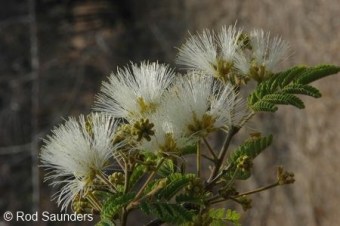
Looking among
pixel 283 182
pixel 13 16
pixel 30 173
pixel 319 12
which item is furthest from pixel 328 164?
pixel 283 182

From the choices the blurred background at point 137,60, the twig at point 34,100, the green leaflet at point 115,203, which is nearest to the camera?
the green leaflet at point 115,203

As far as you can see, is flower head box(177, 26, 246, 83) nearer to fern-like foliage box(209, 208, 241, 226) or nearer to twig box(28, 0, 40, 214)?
fern-like foliage box(209, 208, 241, 226)

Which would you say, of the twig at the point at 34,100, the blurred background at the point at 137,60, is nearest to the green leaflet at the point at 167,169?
the blurred background at the point at 137,60

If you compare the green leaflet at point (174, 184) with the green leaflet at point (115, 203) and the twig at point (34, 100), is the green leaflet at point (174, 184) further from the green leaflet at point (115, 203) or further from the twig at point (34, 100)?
the twig at point (34, 100)

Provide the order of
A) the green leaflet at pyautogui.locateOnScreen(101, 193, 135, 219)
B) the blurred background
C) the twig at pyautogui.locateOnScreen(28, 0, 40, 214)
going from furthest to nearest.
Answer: the twig at pyautogui.locateOnScreen(28, 0, 40, 214) → the blurred background → the green leaflet at pyautogui.locateOnScreen(101, 193, 135, 219)

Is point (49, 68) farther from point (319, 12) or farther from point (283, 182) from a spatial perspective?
point (283, 182)

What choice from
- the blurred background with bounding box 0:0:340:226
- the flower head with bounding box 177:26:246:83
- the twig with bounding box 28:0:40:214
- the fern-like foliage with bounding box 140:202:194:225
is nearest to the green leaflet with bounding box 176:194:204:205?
the fern-like foliage with bounding box 140:202:194:225
